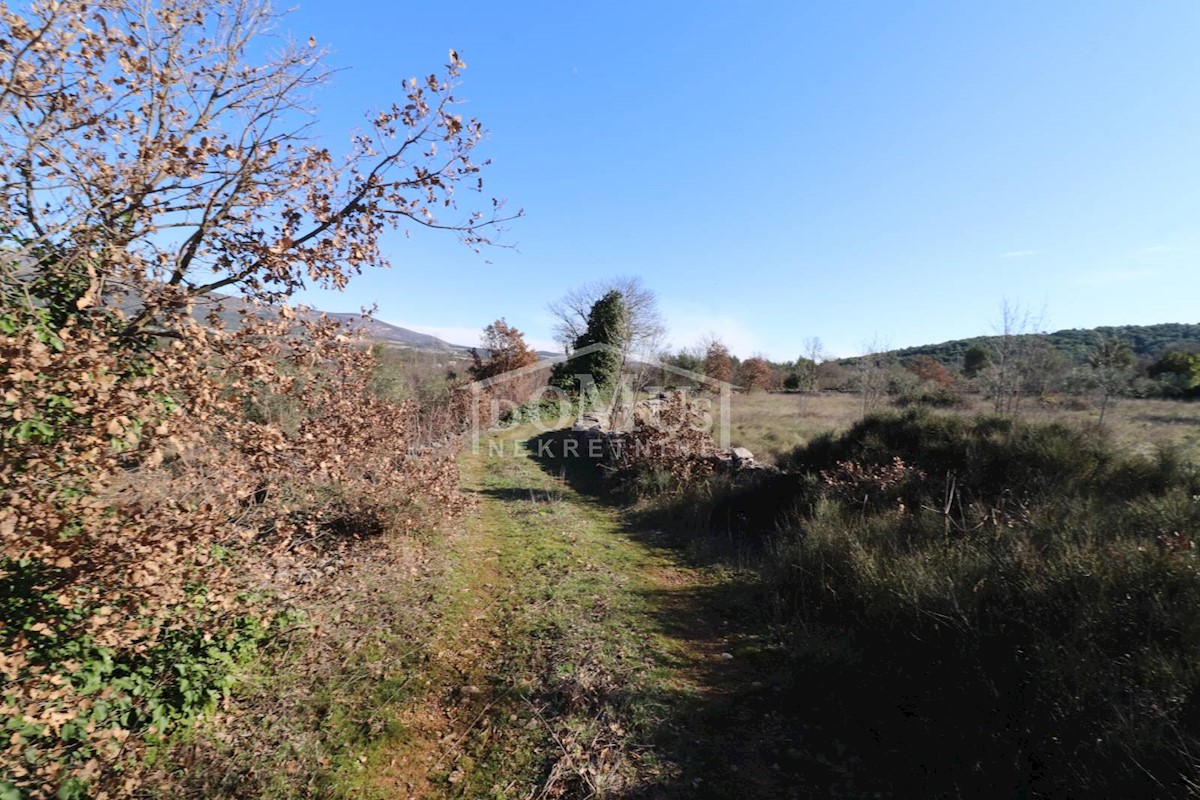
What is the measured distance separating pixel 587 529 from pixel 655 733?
5322 millimetres

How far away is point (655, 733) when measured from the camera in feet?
12.2

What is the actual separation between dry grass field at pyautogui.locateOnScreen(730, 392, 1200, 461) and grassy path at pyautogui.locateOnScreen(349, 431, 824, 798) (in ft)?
20.7

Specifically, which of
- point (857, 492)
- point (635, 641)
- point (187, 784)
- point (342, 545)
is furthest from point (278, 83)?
point (857, 492)

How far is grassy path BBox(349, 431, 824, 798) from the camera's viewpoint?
331 centimetres

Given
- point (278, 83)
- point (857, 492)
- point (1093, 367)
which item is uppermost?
point (278, 83)

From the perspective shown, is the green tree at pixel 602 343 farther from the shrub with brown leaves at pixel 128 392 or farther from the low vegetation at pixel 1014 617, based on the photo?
the shrub with brown leaves at pixel 128 392

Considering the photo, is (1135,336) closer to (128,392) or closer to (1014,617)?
(1014,617)

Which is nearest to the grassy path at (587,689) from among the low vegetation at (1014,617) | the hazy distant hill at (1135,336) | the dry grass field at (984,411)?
the low vegetation at (1014,617)

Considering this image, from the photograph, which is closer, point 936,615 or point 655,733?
point 655,733

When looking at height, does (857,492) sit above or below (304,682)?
above

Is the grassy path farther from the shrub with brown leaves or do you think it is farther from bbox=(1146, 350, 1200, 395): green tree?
bbox=(1146, 350, 1200, 395): green tree

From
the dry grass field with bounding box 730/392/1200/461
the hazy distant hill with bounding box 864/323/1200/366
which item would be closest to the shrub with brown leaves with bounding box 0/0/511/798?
the dry grass field with bounding box 730/392/1200/461

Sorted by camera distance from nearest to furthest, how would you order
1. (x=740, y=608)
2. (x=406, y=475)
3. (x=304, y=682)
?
1. (x=304, y=682)
2. (x=740, y=608)
3. (x=406, y=475)

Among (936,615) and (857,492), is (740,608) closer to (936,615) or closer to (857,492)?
(936,615)
